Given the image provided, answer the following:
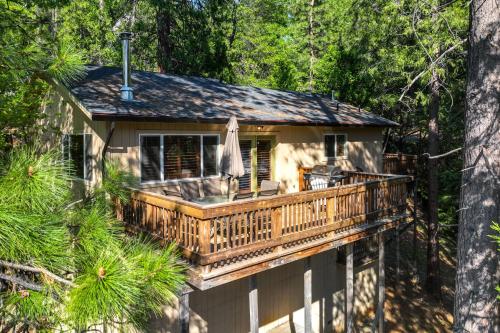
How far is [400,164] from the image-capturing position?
18562 mm

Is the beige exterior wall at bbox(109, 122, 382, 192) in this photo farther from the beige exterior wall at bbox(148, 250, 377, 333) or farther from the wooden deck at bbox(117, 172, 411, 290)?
the beige exterior wall at bbox(148, 250, 377, 333)

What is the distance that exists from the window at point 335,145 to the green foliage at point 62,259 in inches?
389

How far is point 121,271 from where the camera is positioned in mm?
2836

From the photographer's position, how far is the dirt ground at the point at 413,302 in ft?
39.8

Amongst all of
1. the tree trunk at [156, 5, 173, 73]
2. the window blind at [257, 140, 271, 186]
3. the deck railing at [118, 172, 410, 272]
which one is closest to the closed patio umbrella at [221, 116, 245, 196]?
the deck railing at [118, 172, 410, 272]

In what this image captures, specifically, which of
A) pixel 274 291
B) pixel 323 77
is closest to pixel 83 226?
pixel 274 291

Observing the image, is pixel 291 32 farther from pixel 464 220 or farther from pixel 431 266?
pixel 464 220

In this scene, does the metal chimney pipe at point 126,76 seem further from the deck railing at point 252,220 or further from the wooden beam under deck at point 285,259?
the wooden beam under deck at point 285,259

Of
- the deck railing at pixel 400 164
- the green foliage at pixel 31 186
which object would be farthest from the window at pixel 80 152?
the deck railing at pixel 400 164

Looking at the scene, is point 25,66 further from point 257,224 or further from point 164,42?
point 164,42

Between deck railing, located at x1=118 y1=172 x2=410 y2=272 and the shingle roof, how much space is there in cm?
198

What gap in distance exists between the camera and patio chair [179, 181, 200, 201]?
877cm

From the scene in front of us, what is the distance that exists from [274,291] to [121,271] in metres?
7.57

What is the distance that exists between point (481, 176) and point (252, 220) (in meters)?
3.60
